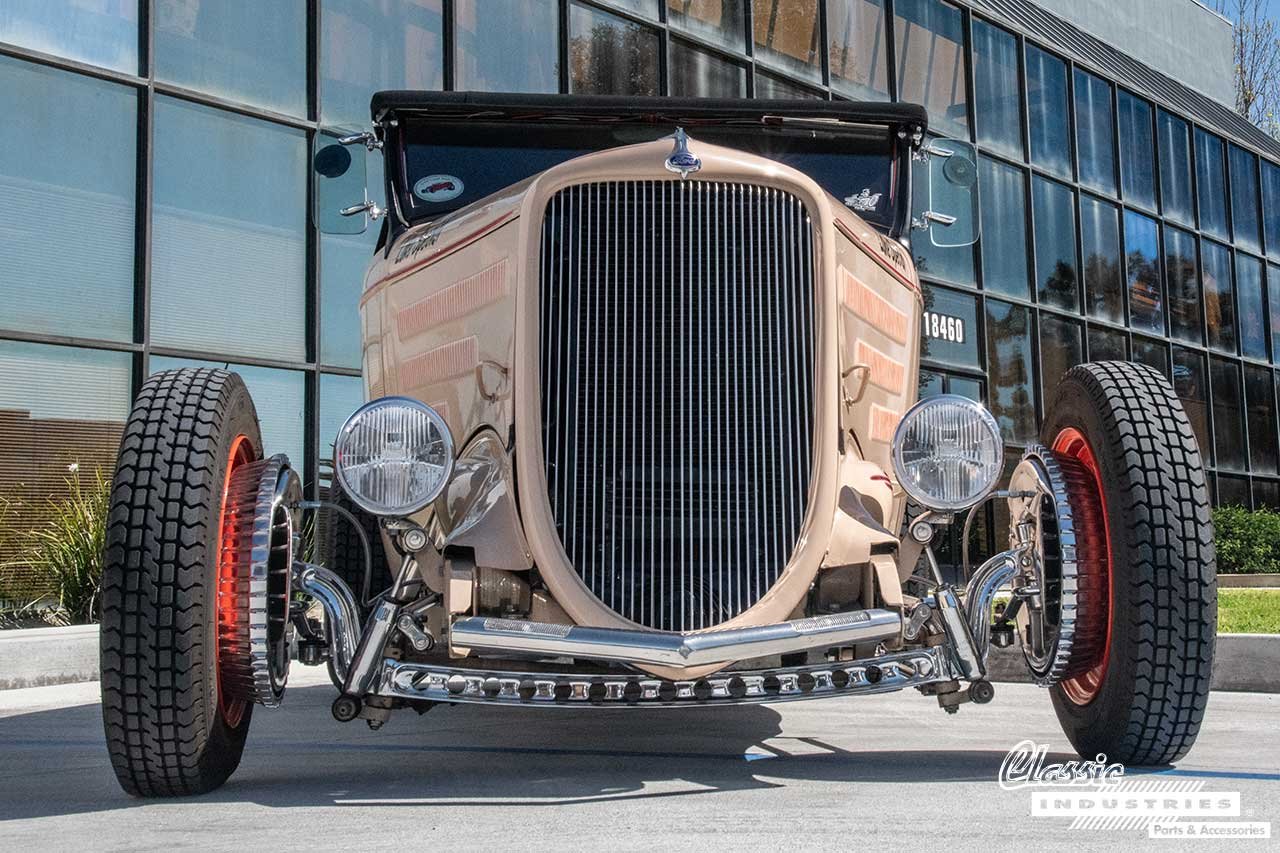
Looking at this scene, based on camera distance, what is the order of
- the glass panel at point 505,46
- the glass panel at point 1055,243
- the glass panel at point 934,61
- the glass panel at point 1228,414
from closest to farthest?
the glass panel at point 505,46
the glass panel at point 934,61
the glass panel at point 1055,243
the glass panel at point 1228,414

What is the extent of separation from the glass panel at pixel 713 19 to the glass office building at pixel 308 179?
4 centimetres

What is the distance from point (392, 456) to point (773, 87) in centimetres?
1145

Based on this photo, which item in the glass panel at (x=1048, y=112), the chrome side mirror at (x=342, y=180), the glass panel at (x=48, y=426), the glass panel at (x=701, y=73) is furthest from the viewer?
the glass panel at (x=1048, y=112)

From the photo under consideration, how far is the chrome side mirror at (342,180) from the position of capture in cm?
559

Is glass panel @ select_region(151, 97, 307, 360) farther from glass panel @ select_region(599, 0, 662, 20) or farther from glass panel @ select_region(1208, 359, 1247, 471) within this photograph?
glass panel @ select_region(1208, 359, 1247, 471)

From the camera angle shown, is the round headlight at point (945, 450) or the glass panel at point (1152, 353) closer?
the round headlight at point (945, 450)

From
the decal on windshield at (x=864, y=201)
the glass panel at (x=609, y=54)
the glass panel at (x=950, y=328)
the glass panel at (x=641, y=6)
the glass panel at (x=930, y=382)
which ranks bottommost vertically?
the decal on windshield at (x=864, y=201)

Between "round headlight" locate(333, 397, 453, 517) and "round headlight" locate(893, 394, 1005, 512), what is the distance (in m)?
1.21

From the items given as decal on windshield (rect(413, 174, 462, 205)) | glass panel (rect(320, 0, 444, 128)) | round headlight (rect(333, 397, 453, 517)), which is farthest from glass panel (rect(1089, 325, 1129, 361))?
round headlight (rect(333, 397, 453, 517))

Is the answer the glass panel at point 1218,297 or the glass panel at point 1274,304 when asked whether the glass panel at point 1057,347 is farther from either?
the glass panel at point 1274,304

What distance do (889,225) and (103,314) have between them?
5969 millimetres

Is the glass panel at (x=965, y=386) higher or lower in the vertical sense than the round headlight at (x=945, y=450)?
higher

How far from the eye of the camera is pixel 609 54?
12.8m

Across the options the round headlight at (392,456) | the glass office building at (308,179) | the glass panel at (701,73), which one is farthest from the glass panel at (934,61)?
A: the round headlight at (392,456)
